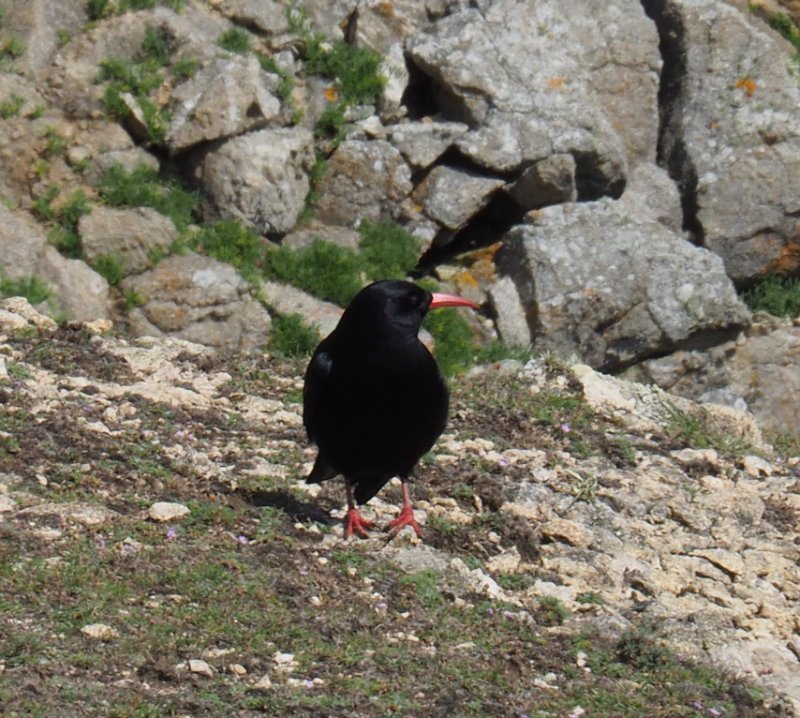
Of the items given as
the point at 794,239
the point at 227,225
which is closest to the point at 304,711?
the point at 227,225

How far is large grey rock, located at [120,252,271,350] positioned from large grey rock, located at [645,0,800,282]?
17.4ft

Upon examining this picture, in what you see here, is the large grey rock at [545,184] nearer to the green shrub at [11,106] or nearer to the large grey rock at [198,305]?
the large grey rock at [198,305]

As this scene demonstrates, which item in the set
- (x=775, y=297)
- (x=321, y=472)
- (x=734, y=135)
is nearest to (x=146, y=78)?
(x=734, y=135)

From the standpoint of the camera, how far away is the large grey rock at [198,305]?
38.0ft

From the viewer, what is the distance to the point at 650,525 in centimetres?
739

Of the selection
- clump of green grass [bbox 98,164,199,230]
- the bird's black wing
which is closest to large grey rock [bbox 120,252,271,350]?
clump of green grass [bbox 98,164,199,230]

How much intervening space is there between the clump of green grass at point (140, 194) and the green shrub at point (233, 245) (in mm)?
209

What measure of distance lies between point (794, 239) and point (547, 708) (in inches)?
408

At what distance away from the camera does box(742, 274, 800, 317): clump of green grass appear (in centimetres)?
1450

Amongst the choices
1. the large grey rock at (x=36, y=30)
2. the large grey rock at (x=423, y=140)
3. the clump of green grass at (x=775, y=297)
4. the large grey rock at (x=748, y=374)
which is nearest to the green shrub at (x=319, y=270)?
the large grey rock at (x=423, y=140)

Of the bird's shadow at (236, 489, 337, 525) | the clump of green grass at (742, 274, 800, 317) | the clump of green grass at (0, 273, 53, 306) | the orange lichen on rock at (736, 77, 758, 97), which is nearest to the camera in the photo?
the bird's shadow at (236, 489, 337, 525)

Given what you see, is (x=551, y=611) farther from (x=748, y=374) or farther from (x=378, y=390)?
(x=748, y=374)

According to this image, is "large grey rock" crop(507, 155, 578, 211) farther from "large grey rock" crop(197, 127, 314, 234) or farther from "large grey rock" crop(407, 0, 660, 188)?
"large grey rock" crop(197, 127, 314, 234)

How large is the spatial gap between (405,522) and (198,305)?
17.4ft
